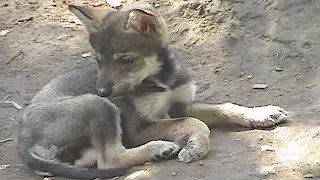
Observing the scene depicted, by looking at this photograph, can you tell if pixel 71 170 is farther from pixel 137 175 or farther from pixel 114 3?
pixel 114 3

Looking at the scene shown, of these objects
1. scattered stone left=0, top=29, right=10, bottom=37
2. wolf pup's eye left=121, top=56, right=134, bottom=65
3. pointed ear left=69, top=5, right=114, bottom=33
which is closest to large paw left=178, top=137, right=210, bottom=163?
wolf pup's eye left=121, top=56, right=134, bottom=65

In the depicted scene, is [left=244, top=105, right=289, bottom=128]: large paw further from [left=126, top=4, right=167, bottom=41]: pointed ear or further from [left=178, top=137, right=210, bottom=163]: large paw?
[left=126, top=4, right=167, bottom=41]: pointed ear

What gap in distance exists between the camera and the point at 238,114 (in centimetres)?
576

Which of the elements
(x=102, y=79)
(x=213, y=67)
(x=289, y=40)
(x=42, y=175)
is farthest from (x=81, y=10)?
(x=289, y=40)

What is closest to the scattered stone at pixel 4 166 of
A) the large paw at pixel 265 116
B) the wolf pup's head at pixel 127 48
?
the wolf pup's head at pixel 127 48

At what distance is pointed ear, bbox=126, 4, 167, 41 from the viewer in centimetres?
526

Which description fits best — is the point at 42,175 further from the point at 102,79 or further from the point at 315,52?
the point at 315,52

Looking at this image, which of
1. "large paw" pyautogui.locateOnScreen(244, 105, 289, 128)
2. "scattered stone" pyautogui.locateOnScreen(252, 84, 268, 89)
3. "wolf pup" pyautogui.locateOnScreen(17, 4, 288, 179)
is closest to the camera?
"wolf pup" pyautogui.locateOnScreen(17, 4, 288, 179)

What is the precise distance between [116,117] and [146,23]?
2.52 ft

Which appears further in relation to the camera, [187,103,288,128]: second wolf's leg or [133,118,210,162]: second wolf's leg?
[187,103,288,128]: second wolf's leg

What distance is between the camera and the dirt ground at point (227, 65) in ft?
16.5

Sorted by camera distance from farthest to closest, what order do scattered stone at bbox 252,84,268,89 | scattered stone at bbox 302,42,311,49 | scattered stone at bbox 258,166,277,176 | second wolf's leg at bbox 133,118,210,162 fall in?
scattered stone at bbox 302,42,311,49
scattered stone at bbox 252,84,268,89
second wolf's leg at bbox 133,118,210,162
scattered stone at bbox 258,166,277,176

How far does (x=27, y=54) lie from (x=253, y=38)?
8.65 ft

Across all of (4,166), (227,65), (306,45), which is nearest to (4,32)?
(227,65)
